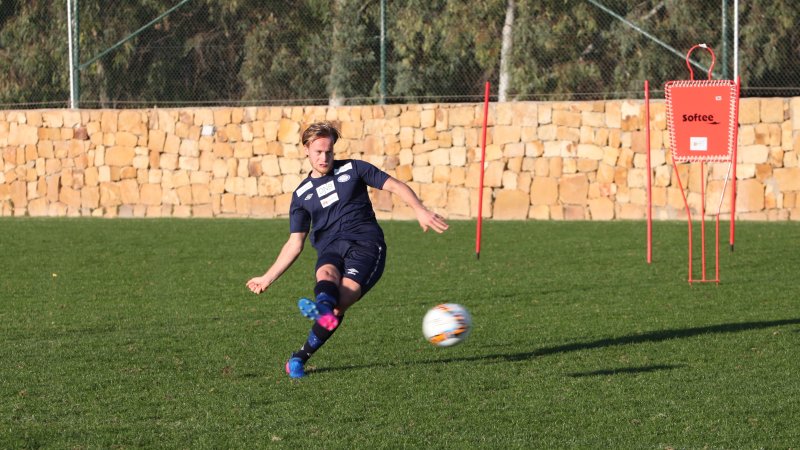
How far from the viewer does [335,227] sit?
26.3 ft

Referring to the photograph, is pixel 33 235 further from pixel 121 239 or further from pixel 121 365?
pixel 121 365

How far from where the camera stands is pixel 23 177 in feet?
79.5

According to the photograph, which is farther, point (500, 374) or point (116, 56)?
point (116, 56)

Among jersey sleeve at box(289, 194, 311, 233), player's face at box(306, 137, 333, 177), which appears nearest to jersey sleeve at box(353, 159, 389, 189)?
player's face at box(306, 137, 333, 177)

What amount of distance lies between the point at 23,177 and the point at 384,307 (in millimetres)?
14749

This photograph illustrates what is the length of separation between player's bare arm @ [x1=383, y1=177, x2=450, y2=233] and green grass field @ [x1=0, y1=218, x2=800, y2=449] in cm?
97

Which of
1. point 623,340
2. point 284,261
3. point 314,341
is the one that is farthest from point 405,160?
point 314,341

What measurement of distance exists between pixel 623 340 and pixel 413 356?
1.67m

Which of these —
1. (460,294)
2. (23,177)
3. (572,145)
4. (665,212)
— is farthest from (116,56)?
(460,294)

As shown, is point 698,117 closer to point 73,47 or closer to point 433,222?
point 433,222

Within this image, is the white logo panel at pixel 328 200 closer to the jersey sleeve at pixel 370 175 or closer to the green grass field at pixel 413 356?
the jersey sleeve at pixel 370 175

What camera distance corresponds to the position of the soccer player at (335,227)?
779 centimetres

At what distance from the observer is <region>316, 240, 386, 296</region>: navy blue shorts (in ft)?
25.7

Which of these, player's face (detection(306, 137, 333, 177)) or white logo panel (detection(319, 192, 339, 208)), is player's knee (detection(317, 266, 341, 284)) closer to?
white logo panel (detection(319, 192, 339, 208))
